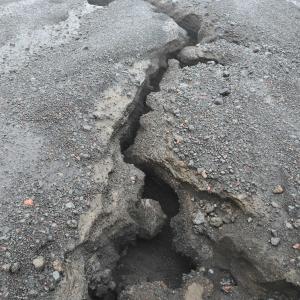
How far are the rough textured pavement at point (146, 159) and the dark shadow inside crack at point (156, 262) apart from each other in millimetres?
15

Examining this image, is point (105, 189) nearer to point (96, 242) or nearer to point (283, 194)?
point (96, 242)

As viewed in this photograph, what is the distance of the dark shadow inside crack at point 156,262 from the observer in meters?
2.85

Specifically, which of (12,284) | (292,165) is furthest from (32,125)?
(292,165)

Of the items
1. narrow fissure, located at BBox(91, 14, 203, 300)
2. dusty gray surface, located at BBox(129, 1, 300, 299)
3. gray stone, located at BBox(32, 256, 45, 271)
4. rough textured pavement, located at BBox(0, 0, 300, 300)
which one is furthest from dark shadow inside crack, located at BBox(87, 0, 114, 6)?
gray stone, located at BBox(32, 256, 45, 271)

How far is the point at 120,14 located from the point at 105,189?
231 centimetres

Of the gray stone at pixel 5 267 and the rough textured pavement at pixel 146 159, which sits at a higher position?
the rough textured pavement at pixel 146 159

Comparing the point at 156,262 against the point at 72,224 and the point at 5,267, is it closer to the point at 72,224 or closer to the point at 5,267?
the point at 72,224

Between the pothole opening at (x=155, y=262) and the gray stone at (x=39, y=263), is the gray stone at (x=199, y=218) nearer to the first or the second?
the pothole opening at (x=155, y=262)

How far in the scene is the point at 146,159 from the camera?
3094 millimetres

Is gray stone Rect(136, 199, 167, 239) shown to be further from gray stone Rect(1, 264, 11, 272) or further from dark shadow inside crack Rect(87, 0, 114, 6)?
dark shadow inside crack Rect(87, 0, 114, 6)

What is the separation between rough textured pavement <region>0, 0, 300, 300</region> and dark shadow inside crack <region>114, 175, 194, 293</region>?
0.05 feet

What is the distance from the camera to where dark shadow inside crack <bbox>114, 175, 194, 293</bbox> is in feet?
9.36

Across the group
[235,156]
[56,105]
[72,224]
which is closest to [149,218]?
[72,224]

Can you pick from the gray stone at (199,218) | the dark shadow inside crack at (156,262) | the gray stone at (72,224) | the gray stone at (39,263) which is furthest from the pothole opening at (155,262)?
the gray stone at (39,263)
